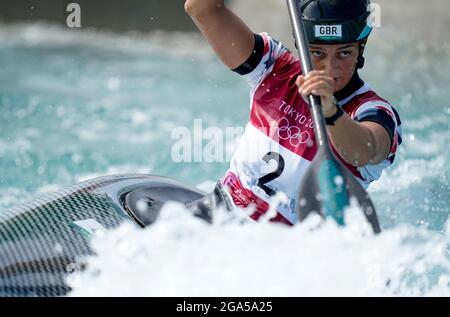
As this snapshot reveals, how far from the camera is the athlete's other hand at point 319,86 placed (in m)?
1.91

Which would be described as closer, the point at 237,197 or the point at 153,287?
the point at 153,287

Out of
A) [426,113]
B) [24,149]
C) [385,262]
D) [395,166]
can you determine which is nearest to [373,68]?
[426,113]

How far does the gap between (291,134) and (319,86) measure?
34 centimetres

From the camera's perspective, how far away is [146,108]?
5871 millimetres

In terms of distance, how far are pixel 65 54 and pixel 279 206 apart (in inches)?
203

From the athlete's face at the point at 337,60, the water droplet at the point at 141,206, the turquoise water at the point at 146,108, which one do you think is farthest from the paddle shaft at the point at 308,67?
the turquoise water at the point at 146,108

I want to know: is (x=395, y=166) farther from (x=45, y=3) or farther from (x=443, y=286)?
(x=45, y=3)

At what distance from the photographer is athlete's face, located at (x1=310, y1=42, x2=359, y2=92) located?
2191 millimetres

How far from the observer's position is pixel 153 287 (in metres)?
1.77

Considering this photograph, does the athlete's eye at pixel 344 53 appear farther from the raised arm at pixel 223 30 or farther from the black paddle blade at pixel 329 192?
the black paddle blade at pixel 329 192

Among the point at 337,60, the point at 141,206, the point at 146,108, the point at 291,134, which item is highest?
the point at 337,60

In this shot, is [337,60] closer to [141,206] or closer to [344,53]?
[344,53]

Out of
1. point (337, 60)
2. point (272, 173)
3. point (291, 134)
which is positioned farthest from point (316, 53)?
point (272, 173)
